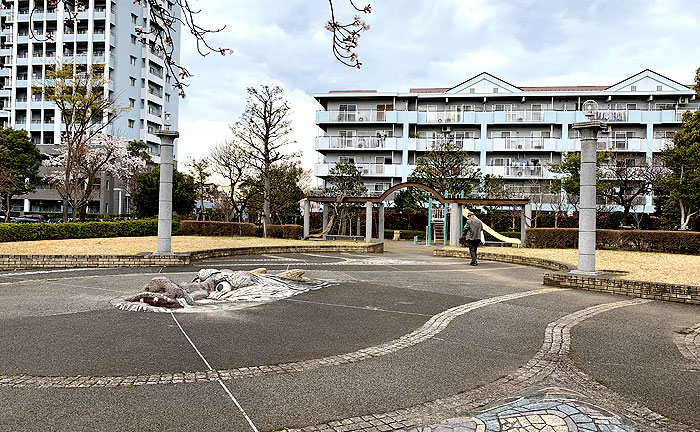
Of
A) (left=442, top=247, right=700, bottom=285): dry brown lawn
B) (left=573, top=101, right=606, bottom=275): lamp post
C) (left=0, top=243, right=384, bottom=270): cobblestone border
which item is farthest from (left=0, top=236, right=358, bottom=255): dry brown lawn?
(left=442, top=247, right=700, bottom=285): dry brown lawn

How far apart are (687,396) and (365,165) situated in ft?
122

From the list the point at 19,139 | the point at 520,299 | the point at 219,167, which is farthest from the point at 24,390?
the point at 19,139

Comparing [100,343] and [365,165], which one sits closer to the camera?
[100,343]

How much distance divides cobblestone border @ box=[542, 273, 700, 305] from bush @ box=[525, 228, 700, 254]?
1066 cm

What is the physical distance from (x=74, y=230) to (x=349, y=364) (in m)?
18.2

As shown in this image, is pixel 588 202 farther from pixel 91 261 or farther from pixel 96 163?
pixel 96 163

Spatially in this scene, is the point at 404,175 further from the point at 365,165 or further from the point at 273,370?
the point at 273,370

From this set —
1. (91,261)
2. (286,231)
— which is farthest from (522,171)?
A: (91,261)

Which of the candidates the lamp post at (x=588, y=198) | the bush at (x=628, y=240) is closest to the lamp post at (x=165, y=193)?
the lamp post at (x=588, y=198)

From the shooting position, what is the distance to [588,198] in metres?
11.1

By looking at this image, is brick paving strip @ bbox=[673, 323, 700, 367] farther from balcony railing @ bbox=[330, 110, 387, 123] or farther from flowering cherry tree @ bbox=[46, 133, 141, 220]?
balcony railing @ bbox=[330, 110, 387, 123]

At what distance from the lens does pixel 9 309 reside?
280 inches

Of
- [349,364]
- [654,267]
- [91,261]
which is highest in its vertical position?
[654,267]

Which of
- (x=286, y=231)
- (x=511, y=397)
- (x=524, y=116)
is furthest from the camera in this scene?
(x=524, y=116)
